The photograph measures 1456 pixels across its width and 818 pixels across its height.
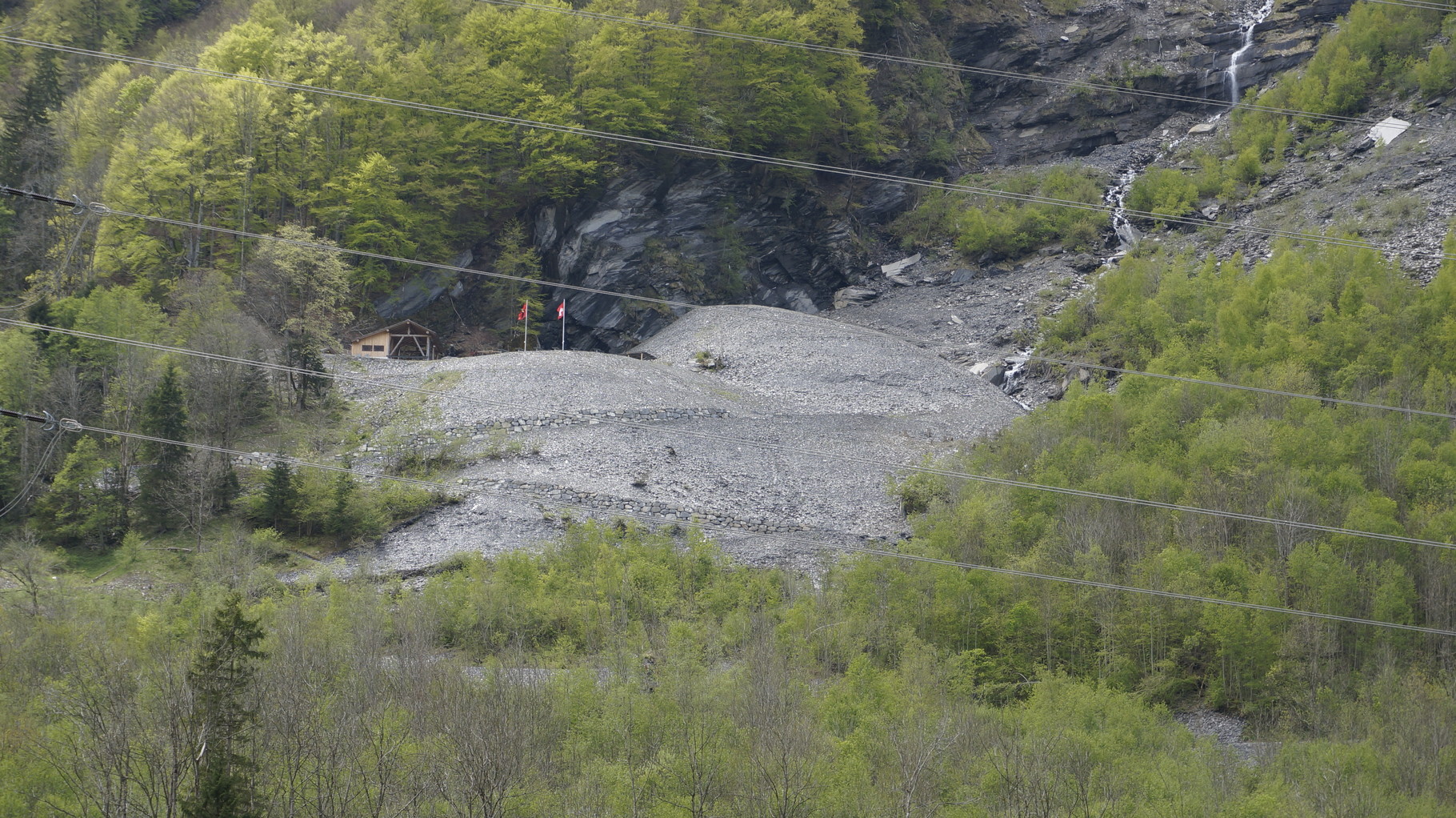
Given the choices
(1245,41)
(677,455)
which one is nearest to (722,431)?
(677,455)

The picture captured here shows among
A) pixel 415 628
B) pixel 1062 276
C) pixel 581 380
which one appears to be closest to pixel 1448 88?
pixel 1062 276

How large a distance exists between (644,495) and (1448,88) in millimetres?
55516

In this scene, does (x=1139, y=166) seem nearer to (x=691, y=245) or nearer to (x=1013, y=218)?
(x=1013, y=218)

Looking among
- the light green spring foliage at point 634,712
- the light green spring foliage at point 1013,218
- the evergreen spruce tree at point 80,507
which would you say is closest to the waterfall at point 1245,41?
the light green spring foliage at point 1013,218

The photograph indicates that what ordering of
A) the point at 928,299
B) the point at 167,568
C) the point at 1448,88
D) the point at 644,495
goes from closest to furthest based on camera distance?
the point at 167,568 < the point at 644,495 < the point at 1448,88 < the point at 928,299

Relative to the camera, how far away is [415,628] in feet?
114

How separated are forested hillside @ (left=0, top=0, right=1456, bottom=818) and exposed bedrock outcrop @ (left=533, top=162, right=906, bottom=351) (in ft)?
1.17

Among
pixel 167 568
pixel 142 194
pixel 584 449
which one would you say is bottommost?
pixel 167 568

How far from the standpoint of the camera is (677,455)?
48.2 m

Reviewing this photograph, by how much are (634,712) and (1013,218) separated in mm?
55953

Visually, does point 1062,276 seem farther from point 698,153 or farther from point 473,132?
point 473,132

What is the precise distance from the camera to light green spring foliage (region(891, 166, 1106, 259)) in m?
75.8

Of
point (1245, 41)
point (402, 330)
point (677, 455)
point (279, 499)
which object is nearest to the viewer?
point (279, 499)

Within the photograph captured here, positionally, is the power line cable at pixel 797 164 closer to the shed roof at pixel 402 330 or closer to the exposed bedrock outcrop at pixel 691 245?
the exposed bedrock outcrop at pixel 691 245
